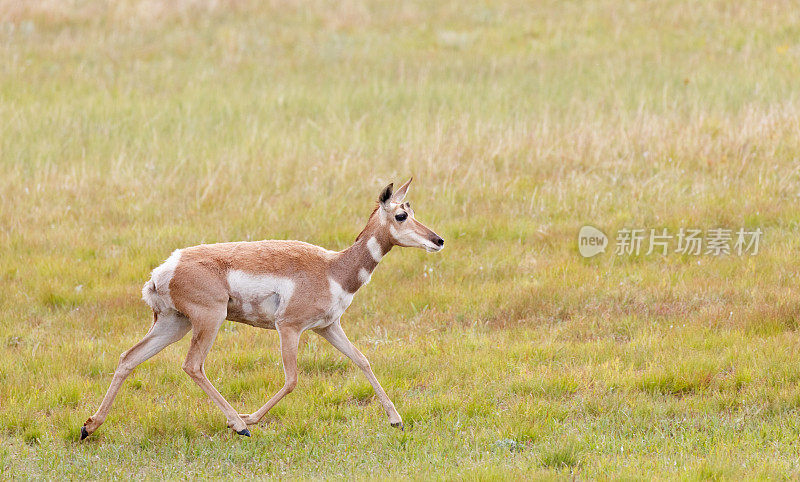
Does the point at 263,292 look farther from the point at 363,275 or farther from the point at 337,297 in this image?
the point at 363,275

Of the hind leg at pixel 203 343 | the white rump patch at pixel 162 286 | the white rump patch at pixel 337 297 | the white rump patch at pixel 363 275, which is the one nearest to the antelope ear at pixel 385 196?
the white rump patch at pixel 363 275

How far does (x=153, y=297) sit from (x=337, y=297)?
1364 millimetres

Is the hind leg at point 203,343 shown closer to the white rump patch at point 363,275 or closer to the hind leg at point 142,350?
the hind leg at point 142,350

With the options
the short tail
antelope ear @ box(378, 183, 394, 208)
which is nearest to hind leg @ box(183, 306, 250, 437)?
the short tail

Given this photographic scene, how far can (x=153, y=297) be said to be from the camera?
24.1 ft

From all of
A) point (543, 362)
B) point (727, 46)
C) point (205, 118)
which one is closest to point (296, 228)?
point (543, 362)

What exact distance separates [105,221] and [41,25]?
13.8m

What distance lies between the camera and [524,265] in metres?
11.0

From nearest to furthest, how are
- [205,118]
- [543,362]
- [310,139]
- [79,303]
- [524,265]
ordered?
[543,362], [79,303], [524,265], [310,139], [205,118]

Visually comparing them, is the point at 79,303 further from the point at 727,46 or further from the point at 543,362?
the point at 727,46

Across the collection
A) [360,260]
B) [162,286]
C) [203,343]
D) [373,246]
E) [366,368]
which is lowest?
[366,368]

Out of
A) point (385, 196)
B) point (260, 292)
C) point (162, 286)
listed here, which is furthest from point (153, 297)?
point (385, 196)

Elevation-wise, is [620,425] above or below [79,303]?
above

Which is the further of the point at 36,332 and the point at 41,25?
the point at 41,25
